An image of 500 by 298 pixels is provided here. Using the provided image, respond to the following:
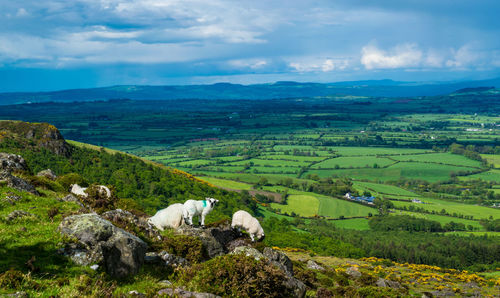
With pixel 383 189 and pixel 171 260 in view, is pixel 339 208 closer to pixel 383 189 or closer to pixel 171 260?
pixel 383 189

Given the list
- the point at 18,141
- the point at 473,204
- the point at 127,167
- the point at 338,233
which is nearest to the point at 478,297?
the point at 338,233

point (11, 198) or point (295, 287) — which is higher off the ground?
point (11, 198)

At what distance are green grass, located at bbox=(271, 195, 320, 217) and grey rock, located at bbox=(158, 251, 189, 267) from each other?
327 ft

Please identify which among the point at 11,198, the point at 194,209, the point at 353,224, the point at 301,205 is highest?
the point at 11,198

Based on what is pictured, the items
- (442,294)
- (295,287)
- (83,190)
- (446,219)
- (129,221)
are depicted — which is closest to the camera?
(295,287)

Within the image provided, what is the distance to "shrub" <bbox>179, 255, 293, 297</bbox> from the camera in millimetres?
14062

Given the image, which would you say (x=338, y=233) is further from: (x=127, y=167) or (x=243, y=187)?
(x=127, y=167)

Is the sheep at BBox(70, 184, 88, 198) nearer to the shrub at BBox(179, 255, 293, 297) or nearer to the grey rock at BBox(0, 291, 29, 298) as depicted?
the shrub at BBox(179, 255, 293, 297)

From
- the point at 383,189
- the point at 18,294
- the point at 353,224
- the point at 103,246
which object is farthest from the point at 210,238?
the point at 383,189

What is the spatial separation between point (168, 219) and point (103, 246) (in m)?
A: 9.45

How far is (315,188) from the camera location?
468 ft

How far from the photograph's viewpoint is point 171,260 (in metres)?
17.8

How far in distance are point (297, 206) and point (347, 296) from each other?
100200 mm

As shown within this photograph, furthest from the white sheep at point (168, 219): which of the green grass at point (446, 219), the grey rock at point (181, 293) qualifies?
the green grass at point (446, 219)
